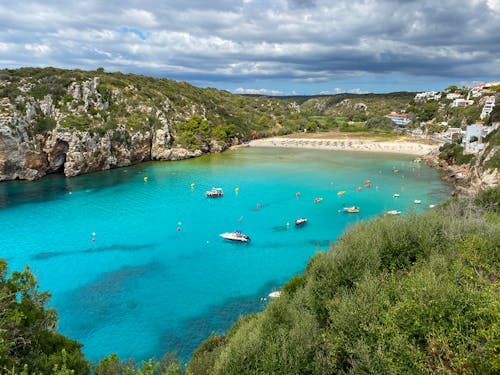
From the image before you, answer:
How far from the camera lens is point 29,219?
130ft

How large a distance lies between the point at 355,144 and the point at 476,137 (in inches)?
1600

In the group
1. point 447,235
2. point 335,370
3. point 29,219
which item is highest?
point 447,235

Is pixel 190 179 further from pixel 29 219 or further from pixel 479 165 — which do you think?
pixel 479 165

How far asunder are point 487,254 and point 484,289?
5536 mm

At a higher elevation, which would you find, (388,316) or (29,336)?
(388,316)

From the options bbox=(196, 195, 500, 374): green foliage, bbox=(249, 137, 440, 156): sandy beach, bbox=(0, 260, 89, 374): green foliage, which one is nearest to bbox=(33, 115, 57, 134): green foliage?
bbox=(249, 137, 440, 156): sandy beach

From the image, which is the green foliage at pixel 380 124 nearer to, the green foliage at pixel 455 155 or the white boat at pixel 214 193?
the green foliage at pixel 455 155

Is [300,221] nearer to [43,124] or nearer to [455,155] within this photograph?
[455,155]

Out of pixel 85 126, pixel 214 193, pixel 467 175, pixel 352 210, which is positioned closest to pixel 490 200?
pixel 352 210

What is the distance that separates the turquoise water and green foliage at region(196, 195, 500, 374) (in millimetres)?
6633

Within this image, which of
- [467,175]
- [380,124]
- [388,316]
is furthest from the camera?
[380,124]

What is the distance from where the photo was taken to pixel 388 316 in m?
10.6

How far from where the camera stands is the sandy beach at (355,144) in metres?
90.2

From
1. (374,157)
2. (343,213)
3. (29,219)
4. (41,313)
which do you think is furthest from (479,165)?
(29,219)
